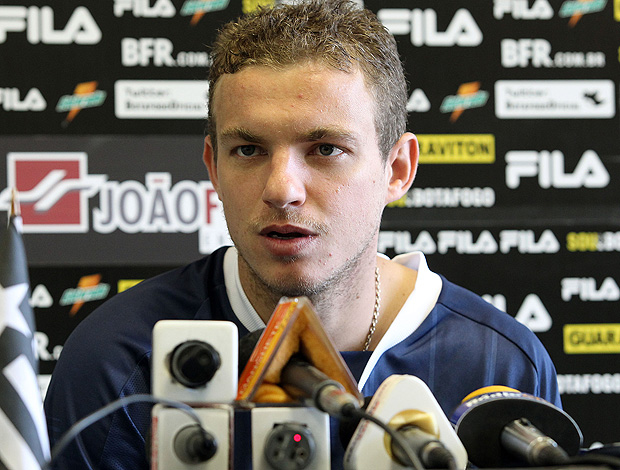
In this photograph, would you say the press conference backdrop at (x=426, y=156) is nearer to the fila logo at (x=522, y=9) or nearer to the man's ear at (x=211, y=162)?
the fila logo at (x=522, y=9)

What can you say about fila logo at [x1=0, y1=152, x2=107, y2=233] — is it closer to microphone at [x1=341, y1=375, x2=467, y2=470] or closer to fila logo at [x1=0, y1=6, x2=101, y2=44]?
fila logo at [x1=0, y1=6, x2=101, y2=44]

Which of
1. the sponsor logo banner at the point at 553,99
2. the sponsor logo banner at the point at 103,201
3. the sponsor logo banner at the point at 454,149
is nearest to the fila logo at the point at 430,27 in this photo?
the sponsor logo banner at the point at 553,99

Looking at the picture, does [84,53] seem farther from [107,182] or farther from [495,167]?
[495,167]

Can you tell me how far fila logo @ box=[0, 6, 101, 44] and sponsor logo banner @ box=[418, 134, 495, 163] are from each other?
1.13 metres

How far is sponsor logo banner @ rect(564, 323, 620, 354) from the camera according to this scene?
2389mm

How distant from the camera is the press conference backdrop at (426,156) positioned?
7.58ft

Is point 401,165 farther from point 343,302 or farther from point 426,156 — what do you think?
point 426,156

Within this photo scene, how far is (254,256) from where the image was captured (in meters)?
1.26

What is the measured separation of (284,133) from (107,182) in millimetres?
1256

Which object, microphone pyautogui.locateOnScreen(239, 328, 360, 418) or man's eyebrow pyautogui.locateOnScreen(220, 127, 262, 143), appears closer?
microphone pyautogui.locateOnScreen(239, 328, 360, 418)

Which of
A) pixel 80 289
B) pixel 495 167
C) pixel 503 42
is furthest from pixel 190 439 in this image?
pixel 503 42

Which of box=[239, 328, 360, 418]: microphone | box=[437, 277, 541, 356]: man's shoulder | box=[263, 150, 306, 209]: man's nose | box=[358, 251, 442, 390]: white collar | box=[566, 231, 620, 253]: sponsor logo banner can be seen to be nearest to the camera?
box=[239, 328, 360, 418]: microphone

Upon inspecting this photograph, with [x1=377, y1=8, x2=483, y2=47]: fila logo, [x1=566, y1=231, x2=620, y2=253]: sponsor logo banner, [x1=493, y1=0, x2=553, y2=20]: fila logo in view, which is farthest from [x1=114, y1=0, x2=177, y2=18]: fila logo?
[x1=566, y1=231, x2=620, y2=253]: sponsor logo banner

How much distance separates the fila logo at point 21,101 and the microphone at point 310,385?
1791mm
